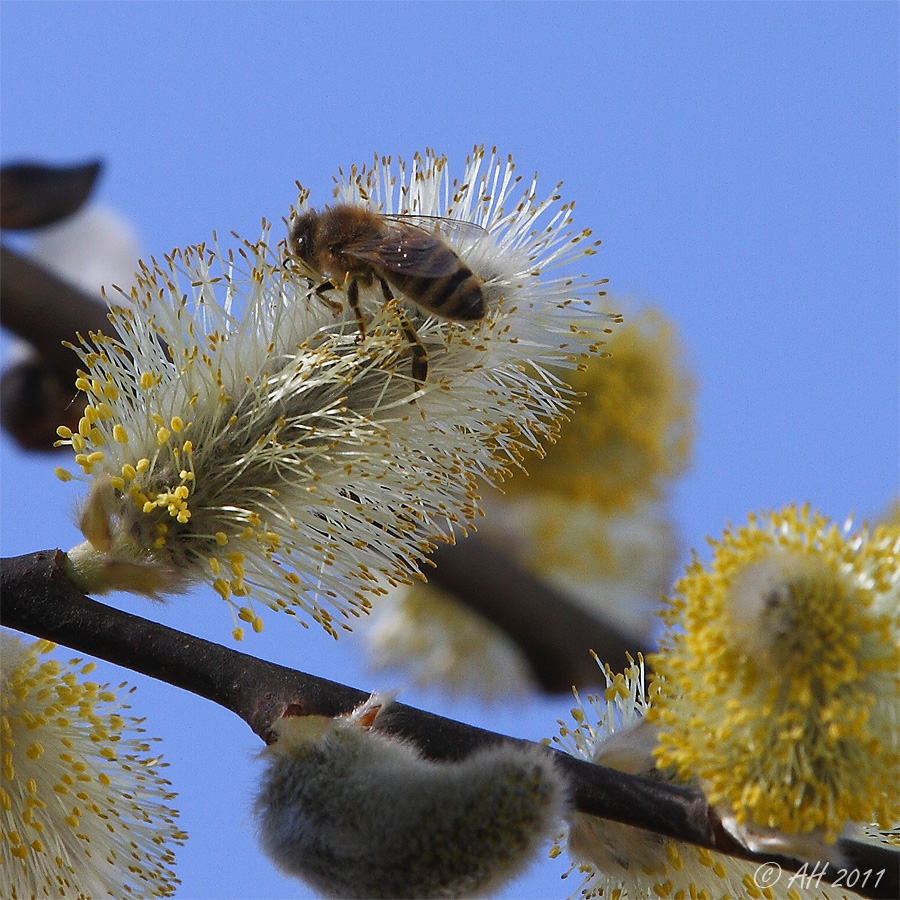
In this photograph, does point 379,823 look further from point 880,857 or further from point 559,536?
point 559,536

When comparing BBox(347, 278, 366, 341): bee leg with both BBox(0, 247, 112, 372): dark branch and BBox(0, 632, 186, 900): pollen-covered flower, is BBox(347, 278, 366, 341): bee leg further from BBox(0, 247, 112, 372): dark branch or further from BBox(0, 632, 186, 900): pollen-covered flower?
BBox(0, 247, 112, 372): dark branch

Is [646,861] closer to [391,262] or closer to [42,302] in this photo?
[391,262]

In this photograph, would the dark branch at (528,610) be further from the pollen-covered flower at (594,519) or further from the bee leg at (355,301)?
the bee leg at (355,301)

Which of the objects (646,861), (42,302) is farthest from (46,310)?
(646,861)

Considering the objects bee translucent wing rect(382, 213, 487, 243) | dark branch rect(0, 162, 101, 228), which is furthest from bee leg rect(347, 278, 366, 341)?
dark branch rect(0, 162, 101, 228)

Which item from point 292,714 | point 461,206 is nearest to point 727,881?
point 292,714
